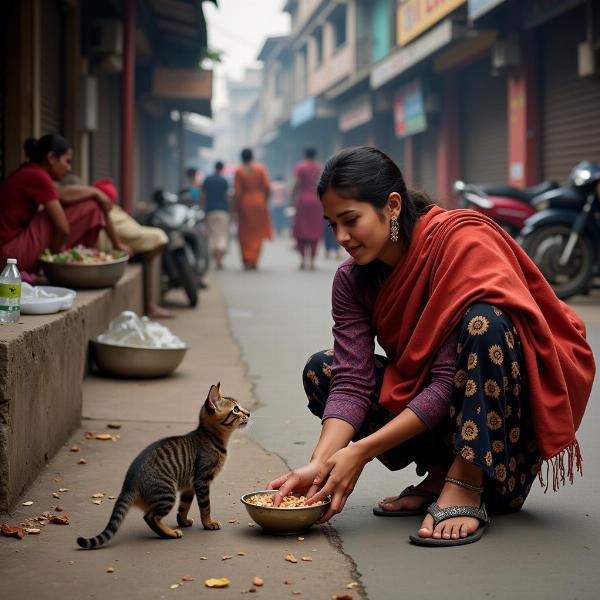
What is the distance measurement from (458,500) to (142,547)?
38.6 inches

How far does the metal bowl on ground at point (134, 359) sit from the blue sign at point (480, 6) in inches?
373

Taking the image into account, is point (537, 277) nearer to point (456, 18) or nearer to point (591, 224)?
point (591, 224)

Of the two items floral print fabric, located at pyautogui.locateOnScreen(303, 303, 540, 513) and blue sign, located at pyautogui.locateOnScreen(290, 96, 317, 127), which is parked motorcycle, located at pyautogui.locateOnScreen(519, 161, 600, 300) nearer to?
floral print fabric, located at pyautogui.locateOnScreen(303, 303, 540, 513)

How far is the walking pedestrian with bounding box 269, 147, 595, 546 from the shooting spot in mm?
3232

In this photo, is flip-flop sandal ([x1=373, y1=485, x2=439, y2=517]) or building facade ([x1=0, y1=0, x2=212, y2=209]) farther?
building facade ([x1=0, y1=0, x2=212, y2=209])

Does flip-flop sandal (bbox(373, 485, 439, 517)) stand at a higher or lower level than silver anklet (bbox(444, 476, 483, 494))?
lower

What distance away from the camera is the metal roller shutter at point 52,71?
9539 millimetres

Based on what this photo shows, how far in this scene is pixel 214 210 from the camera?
706 inches

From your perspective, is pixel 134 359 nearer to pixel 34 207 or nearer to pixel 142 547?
pixel 34 207

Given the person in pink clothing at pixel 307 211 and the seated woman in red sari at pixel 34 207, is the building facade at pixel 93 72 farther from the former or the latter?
the person in pink clothing at pixel 307 211

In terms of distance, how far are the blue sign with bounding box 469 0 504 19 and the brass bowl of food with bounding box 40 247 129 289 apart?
926 cm

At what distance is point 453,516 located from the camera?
3279mm

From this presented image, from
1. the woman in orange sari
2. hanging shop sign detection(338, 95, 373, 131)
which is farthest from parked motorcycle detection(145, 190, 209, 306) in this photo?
hanging shop sign detection(338, 95, 373, 131)

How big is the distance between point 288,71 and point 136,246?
37303 mm
